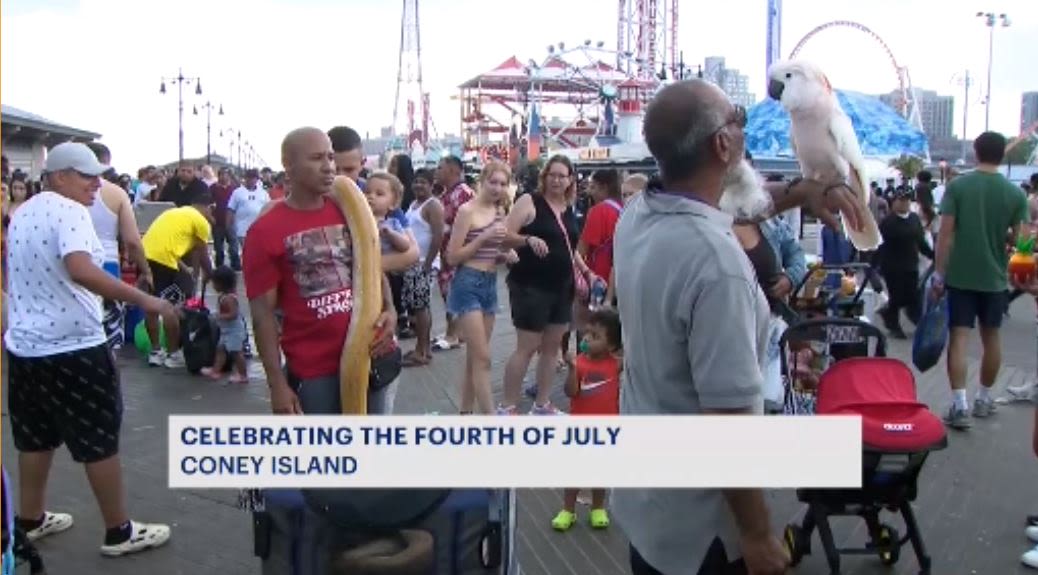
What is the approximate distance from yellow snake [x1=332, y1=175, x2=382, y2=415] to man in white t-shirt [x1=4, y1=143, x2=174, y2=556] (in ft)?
2.95

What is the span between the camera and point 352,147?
4336 mm

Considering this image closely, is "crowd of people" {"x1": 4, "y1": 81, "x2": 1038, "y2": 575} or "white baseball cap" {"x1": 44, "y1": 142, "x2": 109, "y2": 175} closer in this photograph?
"crowd of people" {"x1": 4, "y1": 81, "x2": 1038, "y2": 575}

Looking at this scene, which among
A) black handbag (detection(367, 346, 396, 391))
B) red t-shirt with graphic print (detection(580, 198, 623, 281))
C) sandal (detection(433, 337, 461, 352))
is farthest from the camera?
sandal (detection(433, 337, 461, 352))

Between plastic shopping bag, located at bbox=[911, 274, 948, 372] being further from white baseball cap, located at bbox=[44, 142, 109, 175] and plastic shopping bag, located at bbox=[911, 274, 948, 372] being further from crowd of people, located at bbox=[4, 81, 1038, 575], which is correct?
white baseball cap, located at bbox=[44, 142, 109, 175]

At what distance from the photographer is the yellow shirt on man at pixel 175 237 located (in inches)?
311

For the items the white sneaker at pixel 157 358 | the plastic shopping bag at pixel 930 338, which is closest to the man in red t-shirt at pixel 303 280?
the plastic shopping bag at pixel 930 338

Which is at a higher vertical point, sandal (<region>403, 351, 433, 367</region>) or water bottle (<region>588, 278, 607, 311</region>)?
water bottle (<region>588, 278, 607, 311</region>)

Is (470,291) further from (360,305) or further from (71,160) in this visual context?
(71,160)

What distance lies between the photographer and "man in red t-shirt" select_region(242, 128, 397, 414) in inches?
130

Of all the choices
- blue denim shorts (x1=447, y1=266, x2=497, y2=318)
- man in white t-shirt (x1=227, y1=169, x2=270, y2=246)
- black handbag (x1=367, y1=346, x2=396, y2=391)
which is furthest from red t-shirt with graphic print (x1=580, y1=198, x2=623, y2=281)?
man in white t-shirt (x1=227, y1=169, x2=270, y2=246)

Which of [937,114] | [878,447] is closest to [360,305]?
[878,447]

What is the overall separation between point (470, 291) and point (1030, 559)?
305 centimetres

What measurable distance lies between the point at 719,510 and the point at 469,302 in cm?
352

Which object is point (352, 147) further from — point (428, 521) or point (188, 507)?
point (428, 521)
